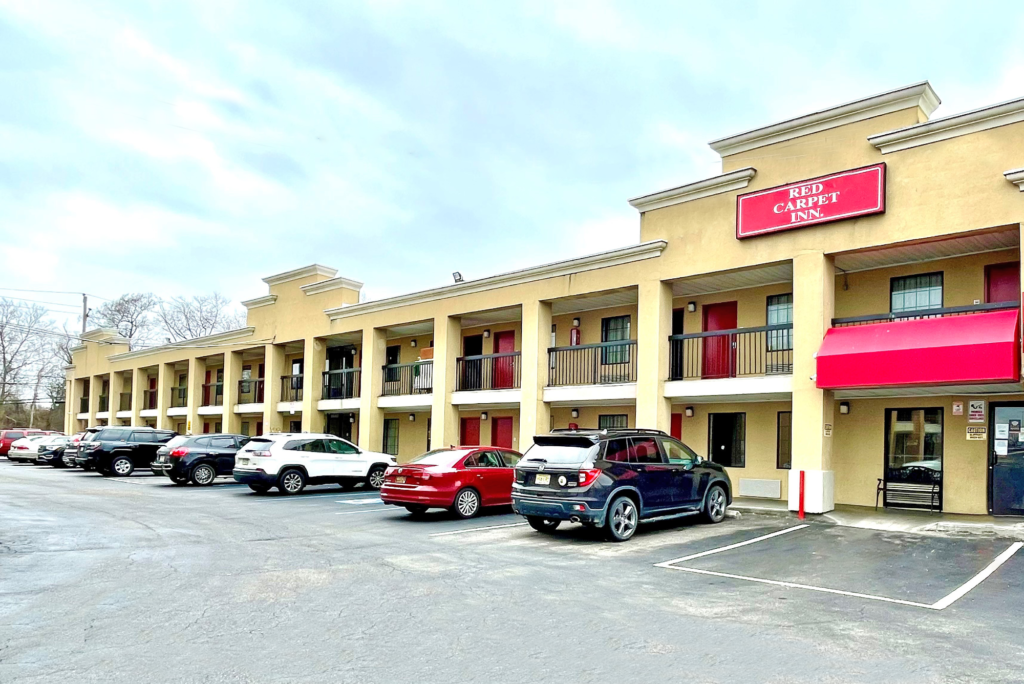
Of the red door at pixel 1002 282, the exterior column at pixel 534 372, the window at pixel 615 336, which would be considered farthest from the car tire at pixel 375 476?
the red door at pixel 1002 282

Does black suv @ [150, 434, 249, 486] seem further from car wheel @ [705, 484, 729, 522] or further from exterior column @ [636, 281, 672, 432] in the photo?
car wheel @ [705, 484, 729, 522]

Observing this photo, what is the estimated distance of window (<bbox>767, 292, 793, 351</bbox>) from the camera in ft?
58.1

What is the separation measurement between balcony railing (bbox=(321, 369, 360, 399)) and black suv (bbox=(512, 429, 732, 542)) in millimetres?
15709

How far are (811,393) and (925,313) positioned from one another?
8.10ft

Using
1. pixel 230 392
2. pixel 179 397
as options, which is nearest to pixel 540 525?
pixel 230 392

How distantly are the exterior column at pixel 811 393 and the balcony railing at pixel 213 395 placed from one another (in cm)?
2742

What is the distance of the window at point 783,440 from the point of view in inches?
701

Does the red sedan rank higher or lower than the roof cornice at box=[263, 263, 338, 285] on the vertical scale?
lower

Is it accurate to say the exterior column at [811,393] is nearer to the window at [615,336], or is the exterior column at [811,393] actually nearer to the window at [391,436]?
the window at [615,336]

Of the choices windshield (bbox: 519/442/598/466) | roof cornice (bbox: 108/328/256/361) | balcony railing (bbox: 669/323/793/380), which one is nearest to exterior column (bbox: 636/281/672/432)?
balcony railing (bbox: 669/323/793/380)

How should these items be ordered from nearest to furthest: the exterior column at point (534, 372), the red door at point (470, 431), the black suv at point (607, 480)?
the black suv at point (607, 480) < the exterior column at point (534, 372) < the red door at point (470, 431)

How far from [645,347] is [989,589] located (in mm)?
10017

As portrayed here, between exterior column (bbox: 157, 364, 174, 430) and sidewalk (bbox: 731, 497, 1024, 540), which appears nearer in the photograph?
sidewalk (bbox: 731, 497, 1024, 540)

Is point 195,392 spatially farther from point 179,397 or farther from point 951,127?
point 951,127
